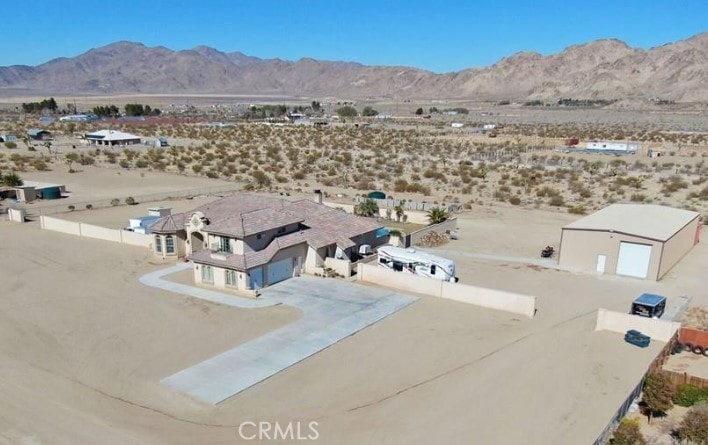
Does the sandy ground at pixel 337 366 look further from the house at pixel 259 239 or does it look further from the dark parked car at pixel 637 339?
the house at pixel 259 239

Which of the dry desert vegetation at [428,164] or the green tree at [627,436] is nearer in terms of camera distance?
the green tree at [627,436]

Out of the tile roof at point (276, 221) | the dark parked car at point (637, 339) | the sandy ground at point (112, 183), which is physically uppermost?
the tile roof at point (276, 221)

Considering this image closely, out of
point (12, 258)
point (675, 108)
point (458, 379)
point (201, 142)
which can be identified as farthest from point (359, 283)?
point (675, 108)

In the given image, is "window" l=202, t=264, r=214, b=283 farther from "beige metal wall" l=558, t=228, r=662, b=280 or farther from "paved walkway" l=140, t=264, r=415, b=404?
"beige metal wall" l=558, t=228, r=662, b=280

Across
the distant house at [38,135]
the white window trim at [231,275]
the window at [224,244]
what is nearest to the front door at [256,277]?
the white window trim at [231,275]

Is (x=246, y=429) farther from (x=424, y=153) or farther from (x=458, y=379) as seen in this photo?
(x=424, y=153)

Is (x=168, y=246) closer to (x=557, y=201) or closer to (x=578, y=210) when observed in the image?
(x=578, y=210)

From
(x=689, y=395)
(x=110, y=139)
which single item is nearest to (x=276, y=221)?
(x=689, y=395)
